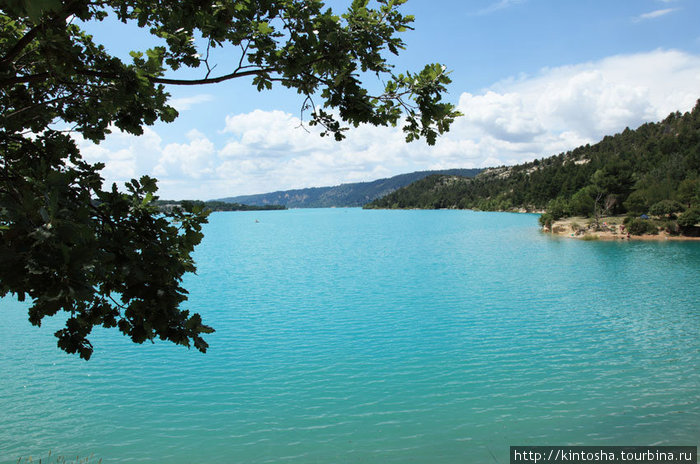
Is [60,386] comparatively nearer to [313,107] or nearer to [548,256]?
[313,107]

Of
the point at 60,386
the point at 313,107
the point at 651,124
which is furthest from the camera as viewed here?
the point at 651,124

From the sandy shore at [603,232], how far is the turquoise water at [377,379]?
121ft

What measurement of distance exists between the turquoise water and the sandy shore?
36973 mm

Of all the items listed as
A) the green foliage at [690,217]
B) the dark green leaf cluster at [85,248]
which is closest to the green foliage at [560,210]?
the green foliage at [690,217]

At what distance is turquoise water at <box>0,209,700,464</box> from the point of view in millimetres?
11672

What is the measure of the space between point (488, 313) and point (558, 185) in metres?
122

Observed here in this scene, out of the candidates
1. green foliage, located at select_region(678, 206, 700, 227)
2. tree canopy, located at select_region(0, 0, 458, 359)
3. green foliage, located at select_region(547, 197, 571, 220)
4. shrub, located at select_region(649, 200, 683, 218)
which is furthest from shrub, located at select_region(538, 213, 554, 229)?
tree canopy, located at select_region(0, 0, 458, 359)

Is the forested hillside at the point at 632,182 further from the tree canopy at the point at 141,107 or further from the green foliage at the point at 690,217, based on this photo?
the tree canopy at the point at 141,107

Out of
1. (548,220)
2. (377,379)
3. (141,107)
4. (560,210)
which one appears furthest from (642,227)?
(141,107)

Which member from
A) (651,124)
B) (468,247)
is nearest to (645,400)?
(468,247)

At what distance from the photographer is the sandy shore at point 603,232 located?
61.9 meters

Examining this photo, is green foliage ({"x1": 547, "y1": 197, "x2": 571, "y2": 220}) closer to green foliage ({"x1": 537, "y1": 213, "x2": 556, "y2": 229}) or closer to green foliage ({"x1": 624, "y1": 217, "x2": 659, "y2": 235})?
green foliage ({"x1": 537, "y1": 213, "x2": 556, "y2": 229})

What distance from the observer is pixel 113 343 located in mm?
20984

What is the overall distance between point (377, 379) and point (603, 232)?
6512 centimetres
